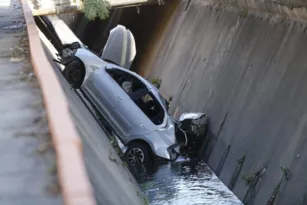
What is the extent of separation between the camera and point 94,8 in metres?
20.2

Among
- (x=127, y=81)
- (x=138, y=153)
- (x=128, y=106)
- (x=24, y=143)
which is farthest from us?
(x=127, y=81)

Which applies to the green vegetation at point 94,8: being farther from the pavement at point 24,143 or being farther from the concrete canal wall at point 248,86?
the pavement at point 24,143

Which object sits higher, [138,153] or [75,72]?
[75,72]

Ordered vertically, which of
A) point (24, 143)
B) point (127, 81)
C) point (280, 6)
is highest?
point (280, 6)

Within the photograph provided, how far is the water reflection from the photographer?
1193 centimetres

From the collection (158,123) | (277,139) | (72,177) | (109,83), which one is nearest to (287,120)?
(277,139)

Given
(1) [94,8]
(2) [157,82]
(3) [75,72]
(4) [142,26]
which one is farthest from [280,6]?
(4) [142,26]

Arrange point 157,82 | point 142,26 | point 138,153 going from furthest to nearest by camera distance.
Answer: point 142,26 < point 157,82 < point 138,153

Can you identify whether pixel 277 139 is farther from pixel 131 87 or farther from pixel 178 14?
pixel 178 14

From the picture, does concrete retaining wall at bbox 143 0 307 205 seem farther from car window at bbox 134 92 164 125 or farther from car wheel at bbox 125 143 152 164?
car wheel at bbox 125 143 152 164

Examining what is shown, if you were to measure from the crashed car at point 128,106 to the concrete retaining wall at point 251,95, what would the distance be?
1287 mm

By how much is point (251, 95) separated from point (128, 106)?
290 centimetres

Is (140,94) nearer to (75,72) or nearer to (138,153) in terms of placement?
(138,153)

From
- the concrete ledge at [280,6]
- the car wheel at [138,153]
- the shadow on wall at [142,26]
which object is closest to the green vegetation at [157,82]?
the shadow on wall at [142,26]
